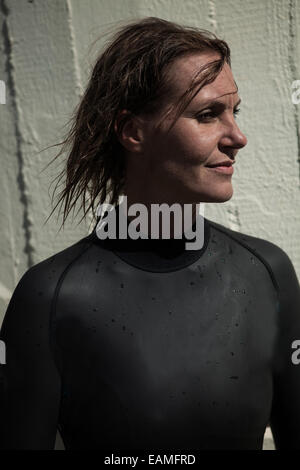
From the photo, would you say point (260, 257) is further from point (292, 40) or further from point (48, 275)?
point (292, 40)

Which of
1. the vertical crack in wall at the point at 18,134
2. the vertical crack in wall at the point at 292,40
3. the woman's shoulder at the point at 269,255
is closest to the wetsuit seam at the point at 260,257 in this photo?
the woman's shoulder at the point at 269,255

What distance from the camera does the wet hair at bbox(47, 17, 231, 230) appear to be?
1347 millimetres

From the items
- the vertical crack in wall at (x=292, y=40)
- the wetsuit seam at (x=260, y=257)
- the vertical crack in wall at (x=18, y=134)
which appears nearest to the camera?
the wetsuit seam at (x=260, y=257)

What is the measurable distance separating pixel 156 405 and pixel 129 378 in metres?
0.08

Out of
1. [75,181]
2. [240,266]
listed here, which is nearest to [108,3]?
[75,181]

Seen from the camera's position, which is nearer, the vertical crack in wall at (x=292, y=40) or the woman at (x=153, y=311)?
the woman at (x=153, y=311)

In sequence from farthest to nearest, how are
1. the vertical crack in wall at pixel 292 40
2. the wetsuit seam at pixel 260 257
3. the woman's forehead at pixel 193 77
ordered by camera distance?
1. the vertical crack in wall at pixel 292 40
2. the wetsuit seam at pixel 260 257
3. the woman's forehead at pixel 193 77

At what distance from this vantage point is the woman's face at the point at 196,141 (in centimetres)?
133

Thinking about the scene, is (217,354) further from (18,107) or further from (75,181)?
(18,107)

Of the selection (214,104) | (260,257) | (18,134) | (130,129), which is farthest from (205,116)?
(18,134)

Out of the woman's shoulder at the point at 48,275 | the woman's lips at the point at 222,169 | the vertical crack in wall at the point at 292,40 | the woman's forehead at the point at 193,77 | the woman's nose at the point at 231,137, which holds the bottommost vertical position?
the woman's shoulder at the point at 48,275

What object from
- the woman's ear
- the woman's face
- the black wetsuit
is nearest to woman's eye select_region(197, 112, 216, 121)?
the woman's face

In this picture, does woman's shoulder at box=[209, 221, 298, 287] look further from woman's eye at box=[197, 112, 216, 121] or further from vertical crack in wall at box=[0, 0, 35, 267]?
vertical crack in wall at box=[0, 0, 35, 267]

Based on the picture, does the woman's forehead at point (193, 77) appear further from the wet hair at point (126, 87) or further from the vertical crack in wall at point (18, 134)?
the vertical crack in wall at point (18, 134)
